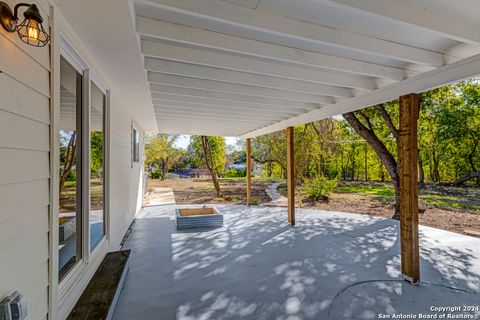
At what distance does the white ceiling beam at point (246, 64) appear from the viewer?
8.22 ft

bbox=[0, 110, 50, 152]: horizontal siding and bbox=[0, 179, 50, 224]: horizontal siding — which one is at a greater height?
bbox=[0, 110, 50, 152]: horizontal siding

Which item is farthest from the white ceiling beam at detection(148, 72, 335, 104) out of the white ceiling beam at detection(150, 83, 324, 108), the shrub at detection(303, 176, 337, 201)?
the shrub at detection(303, 176, 337, 201)

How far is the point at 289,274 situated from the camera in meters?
3.37

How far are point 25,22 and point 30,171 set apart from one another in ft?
2.53

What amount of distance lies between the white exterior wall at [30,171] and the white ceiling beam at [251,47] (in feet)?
2.20

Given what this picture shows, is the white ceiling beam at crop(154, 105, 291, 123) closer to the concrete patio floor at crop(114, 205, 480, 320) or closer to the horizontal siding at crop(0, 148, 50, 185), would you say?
the concrete patio floor at crop(114, 205, 480, 320)

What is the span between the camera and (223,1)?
6.01 feet

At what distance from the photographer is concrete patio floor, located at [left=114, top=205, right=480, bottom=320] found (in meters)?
2.61

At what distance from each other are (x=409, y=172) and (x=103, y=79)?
151 inches

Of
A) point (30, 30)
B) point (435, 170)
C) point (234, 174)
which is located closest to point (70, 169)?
point (30, 30)

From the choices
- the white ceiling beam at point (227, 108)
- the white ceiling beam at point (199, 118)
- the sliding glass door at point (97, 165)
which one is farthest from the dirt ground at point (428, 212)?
the sliding glass door at point (97, 165)

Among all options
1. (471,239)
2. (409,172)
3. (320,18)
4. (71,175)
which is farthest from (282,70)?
(471,239)

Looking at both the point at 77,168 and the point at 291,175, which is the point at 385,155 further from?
the point at 77,168

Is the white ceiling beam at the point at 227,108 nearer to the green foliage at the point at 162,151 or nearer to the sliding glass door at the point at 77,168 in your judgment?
the sliding glass door at the point at 77,168
